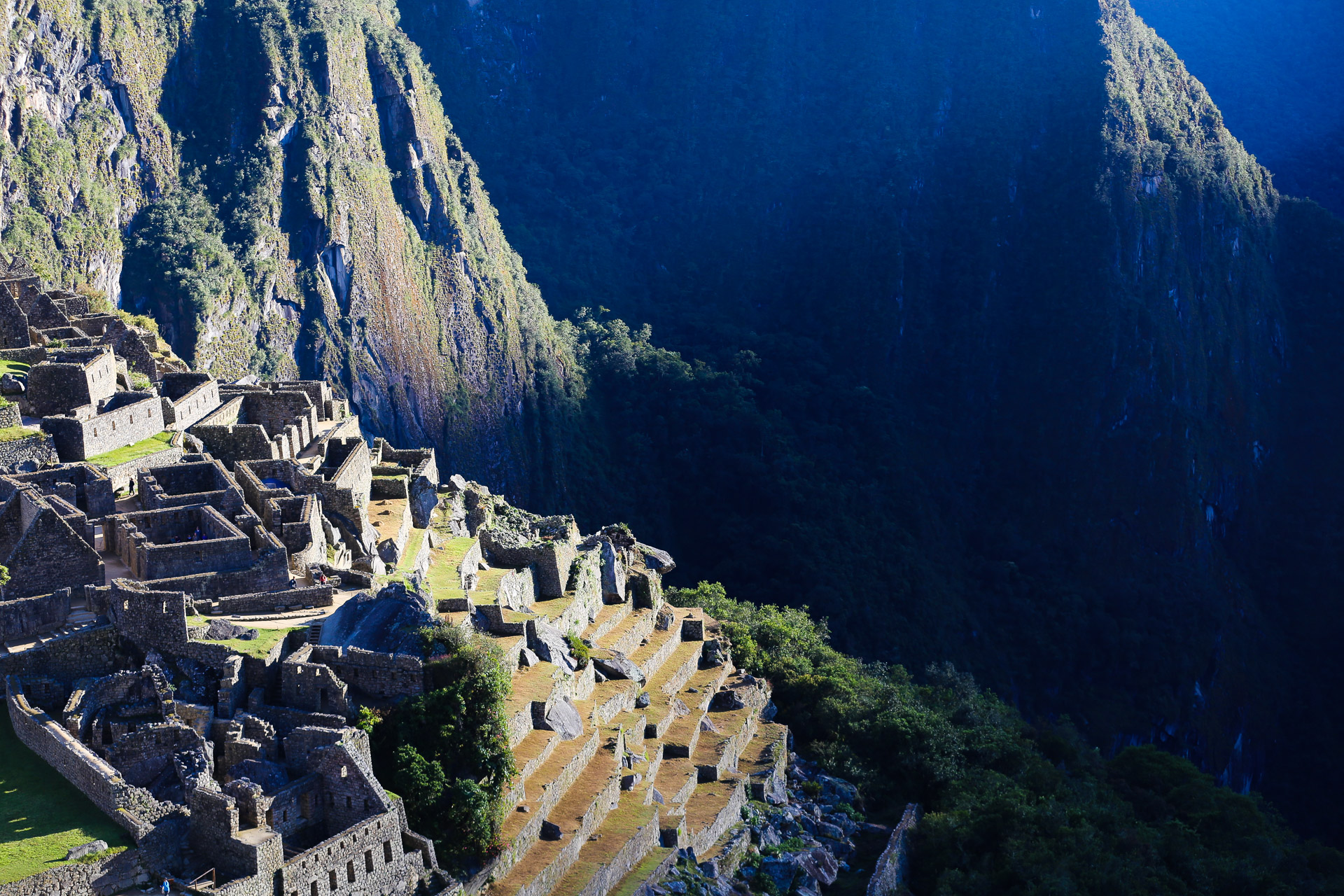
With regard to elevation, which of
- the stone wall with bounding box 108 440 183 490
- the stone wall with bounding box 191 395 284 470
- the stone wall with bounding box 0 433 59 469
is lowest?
the stone wall with bounding box 0 433 59 469

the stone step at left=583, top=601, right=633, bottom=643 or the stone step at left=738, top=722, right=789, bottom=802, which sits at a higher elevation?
the stone step at left=583, top=601, right=633, bottom=643

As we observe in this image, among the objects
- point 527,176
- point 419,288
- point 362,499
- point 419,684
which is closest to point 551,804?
point 419,684

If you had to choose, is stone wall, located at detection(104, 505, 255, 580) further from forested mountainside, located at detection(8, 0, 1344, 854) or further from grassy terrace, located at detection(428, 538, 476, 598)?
forested mountainside, located at detection(8, 0, 1344, 854)

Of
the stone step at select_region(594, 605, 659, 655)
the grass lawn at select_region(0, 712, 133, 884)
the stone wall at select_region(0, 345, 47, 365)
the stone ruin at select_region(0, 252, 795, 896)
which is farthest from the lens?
the stone step at select_region(594, 605, 659, 655)

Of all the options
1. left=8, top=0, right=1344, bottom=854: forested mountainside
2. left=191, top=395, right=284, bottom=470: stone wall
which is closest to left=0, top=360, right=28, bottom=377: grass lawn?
left=191, top=395, right=284, bottom=470: stone wall

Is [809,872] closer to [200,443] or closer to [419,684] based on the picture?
[419,684]

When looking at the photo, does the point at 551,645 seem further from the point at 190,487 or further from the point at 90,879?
the point at 90,879

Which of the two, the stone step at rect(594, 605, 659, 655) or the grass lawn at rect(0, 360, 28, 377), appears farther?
the stone step at rect(594, 605, 659, 655)

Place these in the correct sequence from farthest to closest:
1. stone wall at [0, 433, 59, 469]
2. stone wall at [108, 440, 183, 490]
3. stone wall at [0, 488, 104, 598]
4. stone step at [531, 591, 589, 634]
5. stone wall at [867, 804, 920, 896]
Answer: stone step at [531, 591, 589, 634] < stone wall at [867, 804, 920, 896] < stone wall at [0, 433, 59, 469] < stone wall at [108, 440, 183, 490] < stone wall at [0, 488, 104, 598]
